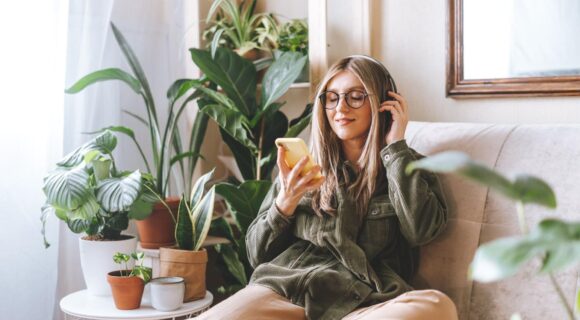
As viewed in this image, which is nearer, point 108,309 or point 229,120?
point 108,309

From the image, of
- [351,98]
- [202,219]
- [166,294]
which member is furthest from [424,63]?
[166,294]

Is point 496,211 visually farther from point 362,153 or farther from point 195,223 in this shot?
point 195,223

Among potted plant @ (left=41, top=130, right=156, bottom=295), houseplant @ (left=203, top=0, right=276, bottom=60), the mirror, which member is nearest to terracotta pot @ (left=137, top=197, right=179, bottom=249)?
potted plant @ (left=41, top=130, right=156, bottom=295)

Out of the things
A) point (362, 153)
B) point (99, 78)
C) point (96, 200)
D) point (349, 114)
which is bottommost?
point (96, 200)

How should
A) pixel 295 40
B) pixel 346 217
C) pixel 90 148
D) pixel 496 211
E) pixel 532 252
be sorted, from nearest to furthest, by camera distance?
pixel 532 252 → pixel 496 211 → pixel 346 217 → pixel 90 148 → pixel 295 40

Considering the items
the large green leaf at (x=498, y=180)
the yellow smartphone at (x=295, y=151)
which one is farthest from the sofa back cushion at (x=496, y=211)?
the large green leaf at (x=498, y=180)

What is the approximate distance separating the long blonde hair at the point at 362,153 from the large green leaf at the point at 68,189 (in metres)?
0.66

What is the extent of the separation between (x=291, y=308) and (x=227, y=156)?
49.0 inches

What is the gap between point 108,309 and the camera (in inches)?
81.9

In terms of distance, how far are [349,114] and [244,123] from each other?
0.56 meters

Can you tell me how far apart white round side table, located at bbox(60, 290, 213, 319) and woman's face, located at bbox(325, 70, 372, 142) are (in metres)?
0.70

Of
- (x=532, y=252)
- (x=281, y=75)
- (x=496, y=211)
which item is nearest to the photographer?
(x=532, y=252)

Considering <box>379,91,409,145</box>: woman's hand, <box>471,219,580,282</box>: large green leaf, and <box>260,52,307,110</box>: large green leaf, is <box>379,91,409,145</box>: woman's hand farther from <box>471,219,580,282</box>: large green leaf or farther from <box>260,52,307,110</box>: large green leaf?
<box>471,219,580,282</box>: large green leaf

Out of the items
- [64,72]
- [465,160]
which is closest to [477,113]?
[64,72]
